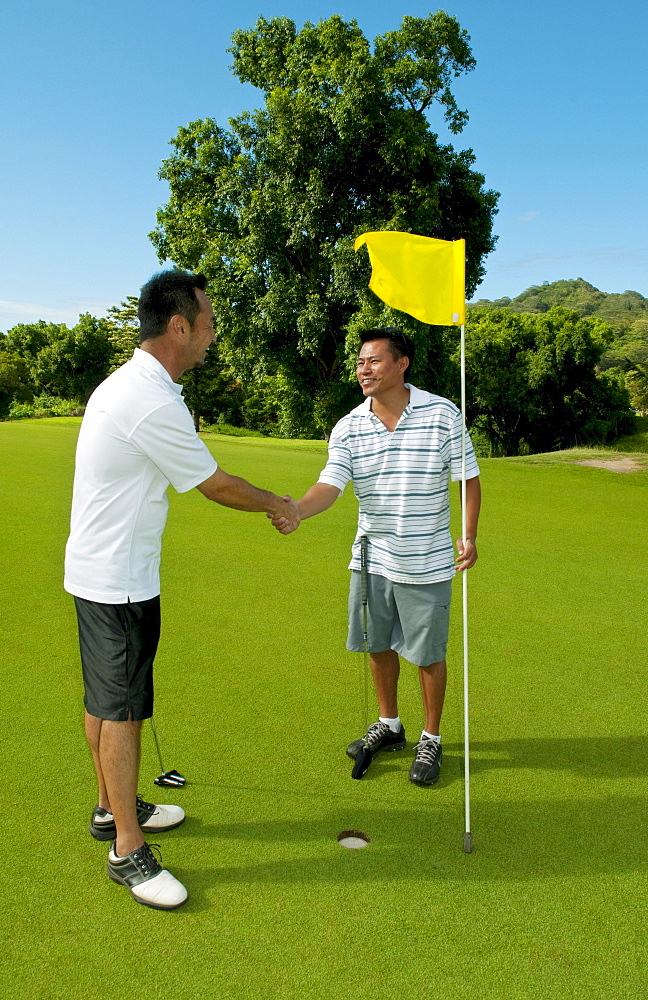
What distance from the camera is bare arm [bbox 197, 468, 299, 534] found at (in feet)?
8.86

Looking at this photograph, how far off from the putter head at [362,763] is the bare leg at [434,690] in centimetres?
31

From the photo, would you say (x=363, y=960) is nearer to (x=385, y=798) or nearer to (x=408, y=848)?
(x=408, y=848)

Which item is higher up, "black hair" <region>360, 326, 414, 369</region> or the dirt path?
"black hair" <region>360, 326, 414, 369</region>

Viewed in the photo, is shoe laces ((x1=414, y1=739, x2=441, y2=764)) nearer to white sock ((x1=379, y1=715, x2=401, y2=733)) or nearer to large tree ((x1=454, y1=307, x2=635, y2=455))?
white sock ((x1=379, y1=715, x2=401, y2=733))

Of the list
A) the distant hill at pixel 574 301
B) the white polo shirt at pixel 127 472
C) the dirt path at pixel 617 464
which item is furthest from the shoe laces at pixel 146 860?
the distant hill at pixel 574 301

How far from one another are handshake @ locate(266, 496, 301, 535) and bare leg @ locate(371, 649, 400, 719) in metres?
0.81

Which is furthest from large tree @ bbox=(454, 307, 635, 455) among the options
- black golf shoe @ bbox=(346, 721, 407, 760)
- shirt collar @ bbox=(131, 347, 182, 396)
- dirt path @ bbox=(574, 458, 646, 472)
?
shirt collar @ bbox=(131, 347, 182, 396)

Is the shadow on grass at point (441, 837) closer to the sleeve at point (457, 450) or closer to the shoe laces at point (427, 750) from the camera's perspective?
the shoe laces at point (427, 750)

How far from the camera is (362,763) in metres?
3.29

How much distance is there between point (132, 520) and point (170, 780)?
126 centimetres

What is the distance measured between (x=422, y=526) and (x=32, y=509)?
7.13m

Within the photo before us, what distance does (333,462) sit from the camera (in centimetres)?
350

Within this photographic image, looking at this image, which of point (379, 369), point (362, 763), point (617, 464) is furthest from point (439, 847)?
point (617, 464)

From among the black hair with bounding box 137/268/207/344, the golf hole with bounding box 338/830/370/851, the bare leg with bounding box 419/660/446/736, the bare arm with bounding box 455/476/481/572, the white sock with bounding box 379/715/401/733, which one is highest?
the black hair with bounding box 137/268/207/344
